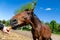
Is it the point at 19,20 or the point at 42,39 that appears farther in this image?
the point at 42,39

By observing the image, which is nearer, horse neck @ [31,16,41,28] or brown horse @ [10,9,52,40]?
brown horse @ [10,9,52,40]

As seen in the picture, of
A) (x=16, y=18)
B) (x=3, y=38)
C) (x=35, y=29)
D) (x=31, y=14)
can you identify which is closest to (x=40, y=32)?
(x=35, y=29)

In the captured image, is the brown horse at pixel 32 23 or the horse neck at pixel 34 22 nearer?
the brown horse at pixel 32 23

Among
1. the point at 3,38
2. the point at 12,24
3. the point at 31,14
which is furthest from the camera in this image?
the point at 3,38

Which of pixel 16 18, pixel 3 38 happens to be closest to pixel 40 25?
pixel 16 18

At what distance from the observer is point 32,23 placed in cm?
633

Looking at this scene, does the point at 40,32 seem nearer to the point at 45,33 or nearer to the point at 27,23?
the point at 45,33

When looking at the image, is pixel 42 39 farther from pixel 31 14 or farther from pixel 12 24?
pixel 12 24

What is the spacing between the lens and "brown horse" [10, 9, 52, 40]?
5727 mm

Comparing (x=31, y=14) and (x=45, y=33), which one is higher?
(x=31, y=14)

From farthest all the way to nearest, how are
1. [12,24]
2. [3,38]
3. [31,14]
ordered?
[3,38] < [31,14] < [12,24]

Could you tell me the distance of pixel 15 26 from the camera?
5715 millimetres

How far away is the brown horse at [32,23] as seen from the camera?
573 centimetres

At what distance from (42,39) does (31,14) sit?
2.81 feet
